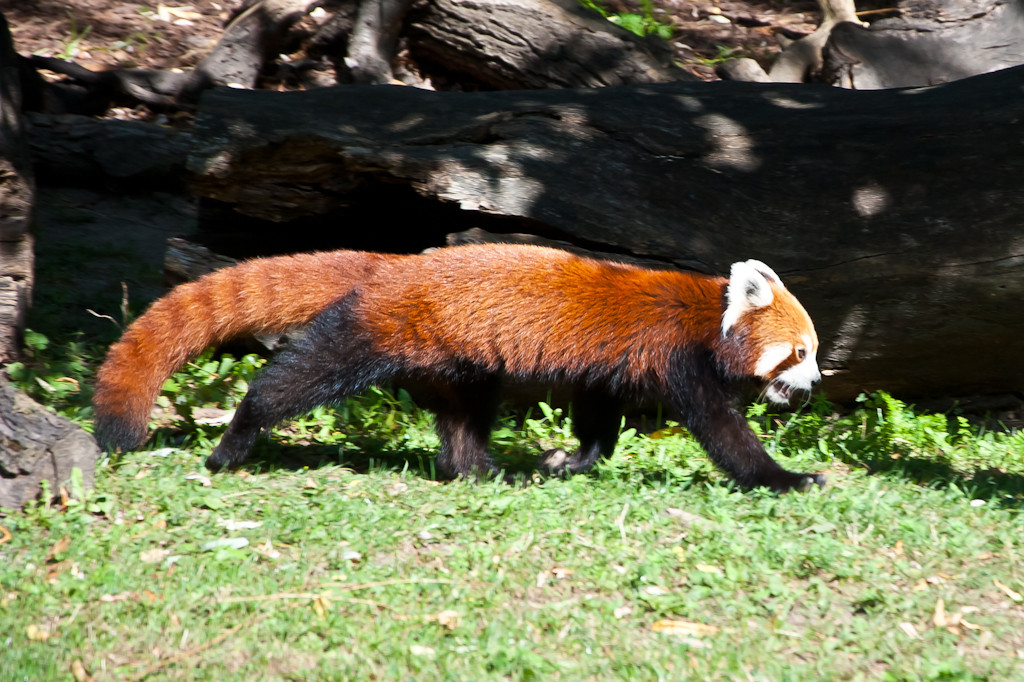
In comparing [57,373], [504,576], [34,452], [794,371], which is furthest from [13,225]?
[794,371]

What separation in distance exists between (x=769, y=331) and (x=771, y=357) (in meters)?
0.15

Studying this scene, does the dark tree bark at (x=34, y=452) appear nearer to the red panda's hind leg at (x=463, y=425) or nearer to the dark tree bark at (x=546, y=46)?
the red panda's hind leg at (x=463, y=425)

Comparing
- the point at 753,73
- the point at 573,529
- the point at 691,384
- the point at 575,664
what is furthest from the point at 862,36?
the point at 575,664

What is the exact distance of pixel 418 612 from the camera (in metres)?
3.38

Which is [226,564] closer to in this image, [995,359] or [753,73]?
[995,359]

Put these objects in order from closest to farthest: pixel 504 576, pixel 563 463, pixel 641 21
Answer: pixel 504 576 → pixel 563 463 → pixel 641 21

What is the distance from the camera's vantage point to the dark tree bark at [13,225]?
5551 mm

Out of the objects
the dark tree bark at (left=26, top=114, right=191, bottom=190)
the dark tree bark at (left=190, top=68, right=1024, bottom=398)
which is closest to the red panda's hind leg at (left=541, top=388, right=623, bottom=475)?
the dark tree bark at (left=190, top=68, right=1024, bottom=398)

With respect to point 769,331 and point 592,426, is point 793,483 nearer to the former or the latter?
point 769,331

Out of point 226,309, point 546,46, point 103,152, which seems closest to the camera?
point 226,309

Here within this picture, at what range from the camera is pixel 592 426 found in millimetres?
5184

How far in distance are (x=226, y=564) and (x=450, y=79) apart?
7.39 metres

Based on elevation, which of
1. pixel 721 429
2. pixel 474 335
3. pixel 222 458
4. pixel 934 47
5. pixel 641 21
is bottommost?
pixel 222 458

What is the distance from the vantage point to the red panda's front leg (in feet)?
15.0
